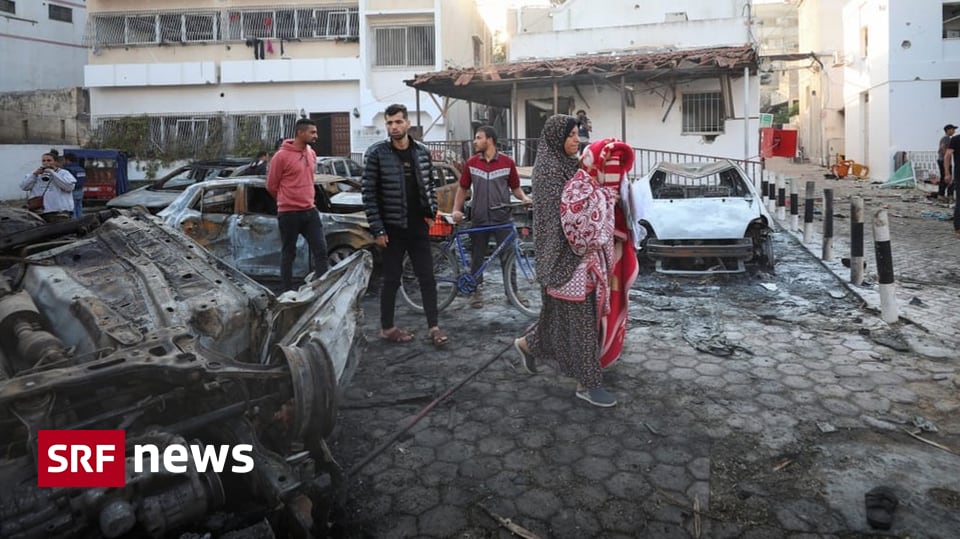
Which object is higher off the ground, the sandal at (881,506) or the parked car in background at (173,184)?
the parked car in background at (173,184)

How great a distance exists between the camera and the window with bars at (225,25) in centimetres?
2422

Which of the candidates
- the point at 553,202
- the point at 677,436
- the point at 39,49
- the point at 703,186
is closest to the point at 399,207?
the point at 553,202

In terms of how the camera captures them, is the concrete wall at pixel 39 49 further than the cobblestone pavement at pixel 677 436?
Yes

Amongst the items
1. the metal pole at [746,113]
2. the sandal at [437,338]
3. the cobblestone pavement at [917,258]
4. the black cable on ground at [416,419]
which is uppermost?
the metal pole at [746,113]

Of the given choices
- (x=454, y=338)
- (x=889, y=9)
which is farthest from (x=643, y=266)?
(x=889, y=9)

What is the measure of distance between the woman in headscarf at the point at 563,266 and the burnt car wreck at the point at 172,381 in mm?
1169

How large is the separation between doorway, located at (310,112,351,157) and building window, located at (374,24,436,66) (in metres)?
2.44

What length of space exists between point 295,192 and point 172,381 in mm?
4058

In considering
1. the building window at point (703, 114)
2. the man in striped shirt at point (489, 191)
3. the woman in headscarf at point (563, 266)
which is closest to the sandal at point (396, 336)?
the man in striped shirt at point (489, 191)

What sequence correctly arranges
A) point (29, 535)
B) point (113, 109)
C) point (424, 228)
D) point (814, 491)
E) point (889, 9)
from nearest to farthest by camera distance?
point (29, 535) → point (814, 491) → point (424, 228) → point (889, 9) → point (113, 109)

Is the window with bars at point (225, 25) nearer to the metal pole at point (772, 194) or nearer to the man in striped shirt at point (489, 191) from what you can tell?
the metal pole at point (772, 194)

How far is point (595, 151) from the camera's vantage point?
12.9ft

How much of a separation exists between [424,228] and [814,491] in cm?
342

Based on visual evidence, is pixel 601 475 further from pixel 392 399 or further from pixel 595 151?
pixel 595 151
